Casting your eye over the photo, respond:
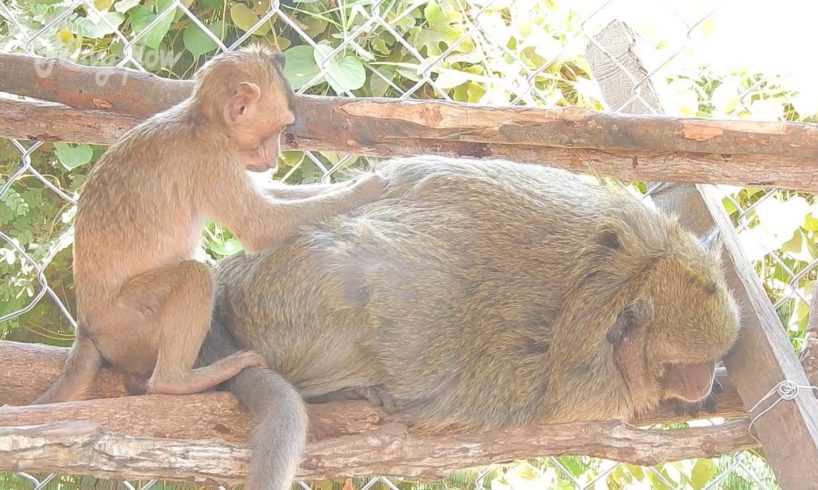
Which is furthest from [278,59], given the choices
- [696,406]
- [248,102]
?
[696,406]

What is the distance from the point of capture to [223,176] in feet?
6.88

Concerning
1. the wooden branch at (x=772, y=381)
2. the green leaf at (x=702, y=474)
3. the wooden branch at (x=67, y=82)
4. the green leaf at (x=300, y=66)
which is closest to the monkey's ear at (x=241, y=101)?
the wooden branch at (x=67, y=82)

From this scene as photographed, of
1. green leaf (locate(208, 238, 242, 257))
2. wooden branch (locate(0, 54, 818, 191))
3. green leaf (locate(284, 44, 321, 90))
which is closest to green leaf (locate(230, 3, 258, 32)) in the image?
green leaf (locate(284, 44, 321, 90))

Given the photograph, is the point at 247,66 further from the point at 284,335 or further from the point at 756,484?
the point at 756,484

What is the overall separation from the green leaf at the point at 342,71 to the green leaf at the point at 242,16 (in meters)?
0.26

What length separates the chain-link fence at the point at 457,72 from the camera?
2760 mm

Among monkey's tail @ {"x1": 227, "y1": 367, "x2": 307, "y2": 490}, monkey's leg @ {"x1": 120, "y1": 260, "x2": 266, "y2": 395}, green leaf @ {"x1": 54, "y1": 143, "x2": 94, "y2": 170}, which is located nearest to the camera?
monkey's tail @ {"x1": 227, "y1": 367, "x2": 307, "y2": 490}

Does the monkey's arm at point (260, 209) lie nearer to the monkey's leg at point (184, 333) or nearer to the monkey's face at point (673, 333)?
the monkey's leg at point (184, 333)

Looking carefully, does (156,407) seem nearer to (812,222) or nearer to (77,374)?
(77,374)

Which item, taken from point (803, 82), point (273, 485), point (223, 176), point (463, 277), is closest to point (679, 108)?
point (803, 82)

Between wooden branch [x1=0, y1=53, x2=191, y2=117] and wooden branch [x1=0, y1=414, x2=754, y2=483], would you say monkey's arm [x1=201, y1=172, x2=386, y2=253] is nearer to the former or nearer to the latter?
wooden branch [x1=0, y1=53, x2=191, y2=117]

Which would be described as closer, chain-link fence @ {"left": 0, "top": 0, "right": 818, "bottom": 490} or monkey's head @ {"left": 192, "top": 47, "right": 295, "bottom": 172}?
monkey's head @ {"left": 192, "top": 47, "right": 295, "bottom": 172}

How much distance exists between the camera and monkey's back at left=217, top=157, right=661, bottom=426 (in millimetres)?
1978

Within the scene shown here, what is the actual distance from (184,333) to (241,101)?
51cm
